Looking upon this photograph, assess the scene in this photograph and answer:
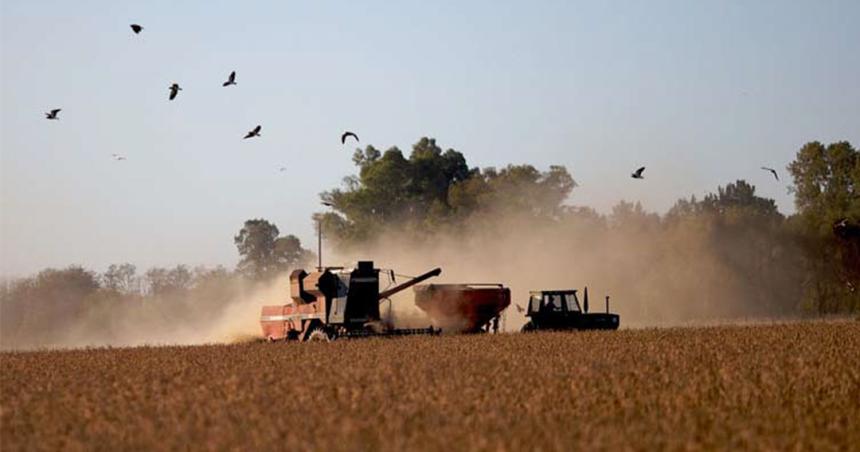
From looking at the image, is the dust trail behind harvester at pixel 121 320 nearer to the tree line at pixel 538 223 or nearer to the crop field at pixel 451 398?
the tree line at pixel 538 223

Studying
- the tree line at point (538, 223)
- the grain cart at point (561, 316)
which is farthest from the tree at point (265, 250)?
the grain cart at point (561, 316)

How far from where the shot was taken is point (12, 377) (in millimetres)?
32531

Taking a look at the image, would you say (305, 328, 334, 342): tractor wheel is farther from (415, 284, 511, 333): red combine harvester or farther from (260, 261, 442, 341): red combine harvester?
(415, 284, 511, 333): red combine harvester

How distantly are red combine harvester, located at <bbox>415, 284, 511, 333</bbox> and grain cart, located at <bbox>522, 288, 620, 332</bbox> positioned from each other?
134 cm

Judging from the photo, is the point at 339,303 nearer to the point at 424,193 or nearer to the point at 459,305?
the point at 459,305

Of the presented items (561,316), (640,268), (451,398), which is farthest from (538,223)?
(451,398)

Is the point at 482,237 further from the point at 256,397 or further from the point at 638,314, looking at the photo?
the point at 256,397

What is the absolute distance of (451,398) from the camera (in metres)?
23.5

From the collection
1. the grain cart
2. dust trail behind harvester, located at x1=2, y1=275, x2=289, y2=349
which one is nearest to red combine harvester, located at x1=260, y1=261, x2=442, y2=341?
the grain cart

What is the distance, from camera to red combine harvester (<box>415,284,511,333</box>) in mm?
48375

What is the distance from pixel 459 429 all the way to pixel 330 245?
90.2m

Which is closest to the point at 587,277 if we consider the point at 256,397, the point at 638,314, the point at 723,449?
the point at 638,314

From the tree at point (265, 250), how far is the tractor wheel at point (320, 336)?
111m

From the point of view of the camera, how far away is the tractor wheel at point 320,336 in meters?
44.9
